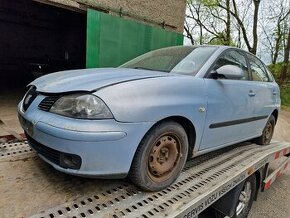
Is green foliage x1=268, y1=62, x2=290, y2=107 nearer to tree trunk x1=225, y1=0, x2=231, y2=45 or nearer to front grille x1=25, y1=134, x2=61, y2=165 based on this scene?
tree trunk x1=225, y1=0, x2=231, y2=45

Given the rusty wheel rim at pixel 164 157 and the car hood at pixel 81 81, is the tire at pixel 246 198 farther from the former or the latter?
the car hood at pixel 81 81

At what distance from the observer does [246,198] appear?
322 cm

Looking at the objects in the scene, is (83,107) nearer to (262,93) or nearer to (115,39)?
(262,93)

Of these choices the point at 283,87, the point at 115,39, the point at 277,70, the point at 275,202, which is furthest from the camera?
the point at 277,70

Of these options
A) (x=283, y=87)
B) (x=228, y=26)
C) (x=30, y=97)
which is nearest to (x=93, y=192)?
(x=30, y=97)

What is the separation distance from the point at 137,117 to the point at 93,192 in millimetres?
673

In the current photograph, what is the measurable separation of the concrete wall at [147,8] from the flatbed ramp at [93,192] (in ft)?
17.2

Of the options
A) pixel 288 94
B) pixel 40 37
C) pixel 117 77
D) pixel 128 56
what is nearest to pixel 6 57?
pixel 40 37

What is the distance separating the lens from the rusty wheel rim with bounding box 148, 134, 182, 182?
7.14 feet

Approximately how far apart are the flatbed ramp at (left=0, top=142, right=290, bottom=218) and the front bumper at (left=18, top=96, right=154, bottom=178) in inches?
7.7

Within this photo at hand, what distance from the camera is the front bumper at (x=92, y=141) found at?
1.83 meters

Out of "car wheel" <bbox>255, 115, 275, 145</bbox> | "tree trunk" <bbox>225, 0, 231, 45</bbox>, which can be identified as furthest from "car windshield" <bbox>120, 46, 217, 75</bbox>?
"tree trunk" <bbox>225, 0, 231, 45</bbox>

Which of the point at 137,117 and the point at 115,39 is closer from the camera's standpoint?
the point at 137,117

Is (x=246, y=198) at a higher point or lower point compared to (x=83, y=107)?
lower
